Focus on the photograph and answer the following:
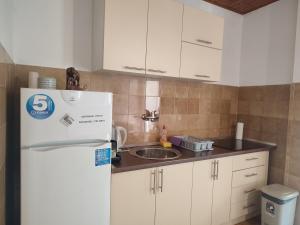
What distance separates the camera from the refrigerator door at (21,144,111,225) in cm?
112

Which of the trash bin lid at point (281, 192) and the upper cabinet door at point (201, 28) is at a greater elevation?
the upper cabinet door at point (201, 28)

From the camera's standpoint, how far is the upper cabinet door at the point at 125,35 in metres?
1.52

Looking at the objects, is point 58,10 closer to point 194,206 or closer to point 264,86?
point 194,206

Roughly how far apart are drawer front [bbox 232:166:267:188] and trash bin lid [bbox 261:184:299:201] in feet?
0.53

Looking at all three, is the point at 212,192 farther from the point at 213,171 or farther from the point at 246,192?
the point at 246,192

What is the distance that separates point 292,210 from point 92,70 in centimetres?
237

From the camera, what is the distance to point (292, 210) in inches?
78.3

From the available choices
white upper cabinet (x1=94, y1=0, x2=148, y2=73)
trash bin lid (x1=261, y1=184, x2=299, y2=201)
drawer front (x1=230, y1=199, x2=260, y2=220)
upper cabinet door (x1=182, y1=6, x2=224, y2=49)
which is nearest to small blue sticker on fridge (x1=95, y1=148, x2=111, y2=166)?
white upper cabinet (x1=94, y1=0, x2=148, y2=73)

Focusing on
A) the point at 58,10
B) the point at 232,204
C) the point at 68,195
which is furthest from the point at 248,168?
the point at 58,10

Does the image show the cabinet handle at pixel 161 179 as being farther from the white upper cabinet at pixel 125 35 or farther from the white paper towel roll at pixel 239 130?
the white paper towel roll at pixel 239 130

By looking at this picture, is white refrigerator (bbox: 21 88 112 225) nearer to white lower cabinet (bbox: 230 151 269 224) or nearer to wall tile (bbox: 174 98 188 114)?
wall tile (bbox: 174 98 188 114)

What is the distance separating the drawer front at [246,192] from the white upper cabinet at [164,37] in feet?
4.47

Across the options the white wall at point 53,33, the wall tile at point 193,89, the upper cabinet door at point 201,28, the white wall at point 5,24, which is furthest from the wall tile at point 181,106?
the white wall at point 5,24

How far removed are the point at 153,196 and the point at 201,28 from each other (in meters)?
1.60
